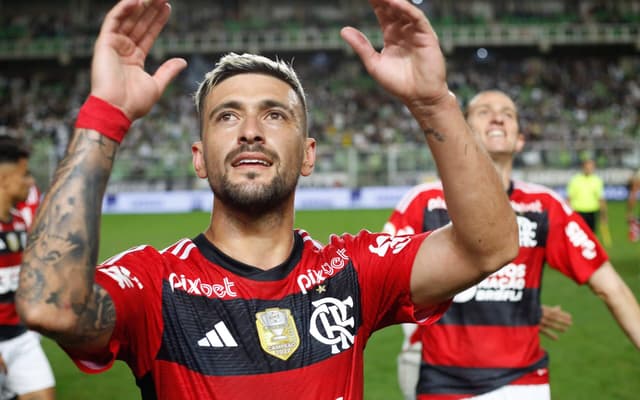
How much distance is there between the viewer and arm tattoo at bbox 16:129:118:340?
165 centimetres

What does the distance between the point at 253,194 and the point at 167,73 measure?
46cm

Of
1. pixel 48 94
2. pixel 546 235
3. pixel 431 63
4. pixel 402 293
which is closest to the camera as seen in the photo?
pixel 431 63

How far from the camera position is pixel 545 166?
77.2 ft

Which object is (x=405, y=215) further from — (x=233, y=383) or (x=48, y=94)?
(x=48, y=94)

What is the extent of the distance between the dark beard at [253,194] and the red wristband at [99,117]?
1.48 ft

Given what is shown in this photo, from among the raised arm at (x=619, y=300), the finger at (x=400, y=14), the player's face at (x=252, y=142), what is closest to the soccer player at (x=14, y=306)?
the player's face at (x=252, y=142)

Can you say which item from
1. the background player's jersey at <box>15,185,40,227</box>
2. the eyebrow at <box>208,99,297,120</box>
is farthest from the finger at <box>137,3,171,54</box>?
the background player's jersey at <box>15,185,40,227</box>

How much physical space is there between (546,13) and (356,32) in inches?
1632

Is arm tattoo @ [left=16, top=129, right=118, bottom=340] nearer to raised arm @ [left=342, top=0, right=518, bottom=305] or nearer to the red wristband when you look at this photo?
the red wristband

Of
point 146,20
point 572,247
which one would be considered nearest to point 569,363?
point 572,247

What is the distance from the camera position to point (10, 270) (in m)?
4.77

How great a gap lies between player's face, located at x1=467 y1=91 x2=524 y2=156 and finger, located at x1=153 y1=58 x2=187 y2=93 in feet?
7.55

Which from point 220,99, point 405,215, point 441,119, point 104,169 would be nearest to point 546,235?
point 405,215

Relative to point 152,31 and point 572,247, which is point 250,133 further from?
point 572,247
